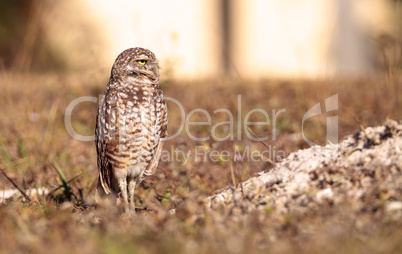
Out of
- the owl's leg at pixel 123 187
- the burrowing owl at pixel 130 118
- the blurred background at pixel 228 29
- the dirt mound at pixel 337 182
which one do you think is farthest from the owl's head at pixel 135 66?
the blurred background at pixel 228 29

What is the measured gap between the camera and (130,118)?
3.57m

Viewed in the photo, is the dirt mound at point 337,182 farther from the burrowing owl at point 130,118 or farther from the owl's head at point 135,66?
the owl's head at point 135,66

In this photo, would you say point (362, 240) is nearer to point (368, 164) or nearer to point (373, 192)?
point (373, 192)

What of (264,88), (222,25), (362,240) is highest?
(222,25)

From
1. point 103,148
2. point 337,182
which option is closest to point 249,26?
point 103,148

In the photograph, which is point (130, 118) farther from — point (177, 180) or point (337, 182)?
point (337, 182)

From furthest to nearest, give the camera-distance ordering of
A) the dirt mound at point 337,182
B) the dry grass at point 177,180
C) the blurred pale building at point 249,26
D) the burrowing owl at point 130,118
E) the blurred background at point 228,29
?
Result: the blurred pale building at point 249,26 < the blurred background at point 228,29 < the burrowing owl at point 130,118 < the dirt mound at point 337,182 < the dry grass at point 177,180

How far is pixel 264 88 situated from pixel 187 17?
24.0 ft

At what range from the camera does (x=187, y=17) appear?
566 inches

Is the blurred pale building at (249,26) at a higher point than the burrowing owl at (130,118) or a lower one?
higher

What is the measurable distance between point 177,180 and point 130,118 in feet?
2.79

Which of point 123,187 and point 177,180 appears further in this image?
point 177,180

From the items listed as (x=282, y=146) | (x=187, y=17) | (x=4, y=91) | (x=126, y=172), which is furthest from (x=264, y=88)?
(x=187, y=17)

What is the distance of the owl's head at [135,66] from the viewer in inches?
141
